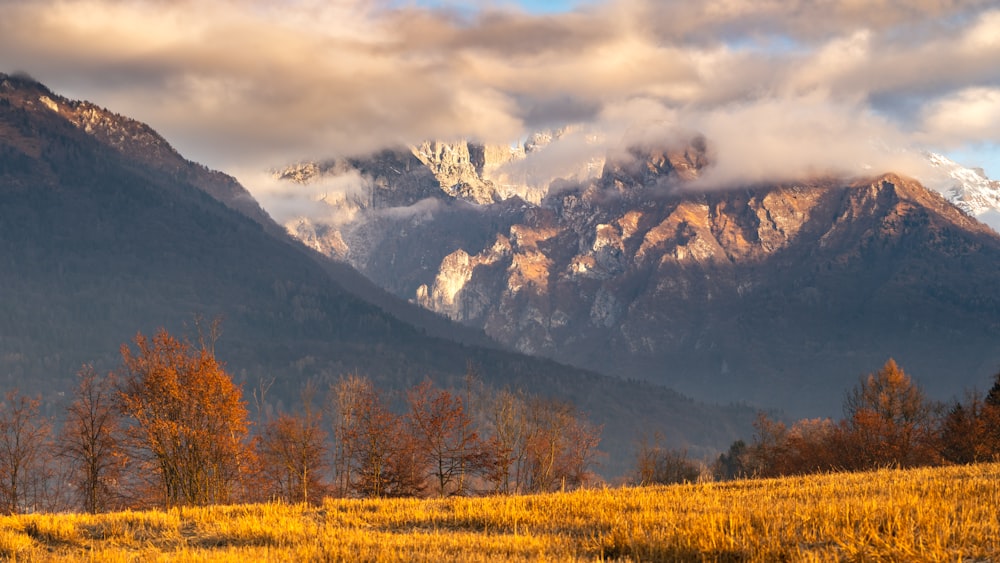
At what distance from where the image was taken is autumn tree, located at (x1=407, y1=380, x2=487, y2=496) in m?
93.1

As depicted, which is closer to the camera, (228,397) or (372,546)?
(372,546)

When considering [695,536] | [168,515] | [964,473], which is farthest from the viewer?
[964,473]

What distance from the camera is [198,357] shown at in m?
76.8

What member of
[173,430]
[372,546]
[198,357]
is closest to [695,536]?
[372,546]

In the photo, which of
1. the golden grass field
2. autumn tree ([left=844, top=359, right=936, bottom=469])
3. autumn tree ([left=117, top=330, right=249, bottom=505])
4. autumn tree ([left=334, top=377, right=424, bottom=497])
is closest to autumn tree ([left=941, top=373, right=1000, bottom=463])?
autumn tree ([left=844, top=359, right=936, bottom=469])

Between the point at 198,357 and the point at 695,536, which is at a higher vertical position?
the point at 198,357

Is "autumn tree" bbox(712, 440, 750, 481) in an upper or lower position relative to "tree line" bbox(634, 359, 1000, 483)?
lower

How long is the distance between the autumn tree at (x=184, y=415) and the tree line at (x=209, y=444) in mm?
106

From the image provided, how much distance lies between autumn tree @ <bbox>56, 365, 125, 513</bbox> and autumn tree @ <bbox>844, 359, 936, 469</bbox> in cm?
6502

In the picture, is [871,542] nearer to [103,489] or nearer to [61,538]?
[61,538]

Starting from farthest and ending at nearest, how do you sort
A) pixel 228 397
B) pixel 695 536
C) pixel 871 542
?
pixel 228 397 → pixel 695 536 → pixel 871 542

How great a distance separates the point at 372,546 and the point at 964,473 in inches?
861

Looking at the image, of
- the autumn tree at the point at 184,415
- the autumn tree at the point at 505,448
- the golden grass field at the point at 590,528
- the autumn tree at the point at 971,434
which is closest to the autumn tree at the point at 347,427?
the autumn tree at the point at 505,448

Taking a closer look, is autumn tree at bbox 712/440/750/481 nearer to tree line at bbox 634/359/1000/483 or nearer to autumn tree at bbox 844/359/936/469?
tree line at bbox 634/359/1000/483
